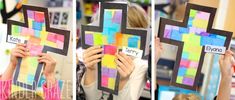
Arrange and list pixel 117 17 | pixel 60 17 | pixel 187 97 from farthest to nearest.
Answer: pixel 60 17, pixel 187 97, pixel 117 17

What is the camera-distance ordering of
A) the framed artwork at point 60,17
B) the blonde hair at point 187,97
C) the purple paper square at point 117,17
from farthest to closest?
the framed artwork at point 60,17, the blonde hair at point 187,97, the purple paper square at point 117,17

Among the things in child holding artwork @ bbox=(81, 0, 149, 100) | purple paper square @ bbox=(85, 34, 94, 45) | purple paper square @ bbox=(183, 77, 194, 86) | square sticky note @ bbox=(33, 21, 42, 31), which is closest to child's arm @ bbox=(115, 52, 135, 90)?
child holding artwork @ bbox=(81, 0, 149, 100)

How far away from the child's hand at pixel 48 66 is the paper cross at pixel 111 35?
0.49 feet

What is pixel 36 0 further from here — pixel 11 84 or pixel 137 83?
pixel 137 83

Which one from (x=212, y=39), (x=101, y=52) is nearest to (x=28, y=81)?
(x=101, y=52)

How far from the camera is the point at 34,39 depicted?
3.97 ft

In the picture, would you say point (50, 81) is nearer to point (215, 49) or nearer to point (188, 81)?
point (188, 81)

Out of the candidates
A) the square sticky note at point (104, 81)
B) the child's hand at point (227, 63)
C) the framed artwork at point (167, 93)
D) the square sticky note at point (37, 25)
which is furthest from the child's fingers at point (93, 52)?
the child's hand at point (227, 63)

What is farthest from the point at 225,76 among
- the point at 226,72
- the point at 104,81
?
the point at 104,81

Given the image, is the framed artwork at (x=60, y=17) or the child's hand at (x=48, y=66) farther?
the framed artwork at (x=60, y=17)

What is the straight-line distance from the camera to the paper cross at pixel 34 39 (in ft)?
3.88

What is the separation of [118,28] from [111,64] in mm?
145

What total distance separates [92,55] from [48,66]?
0.61ft

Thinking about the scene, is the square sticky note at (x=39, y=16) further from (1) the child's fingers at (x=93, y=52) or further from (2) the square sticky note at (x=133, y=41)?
(2) the square sticky note at (x=133, y=41)
